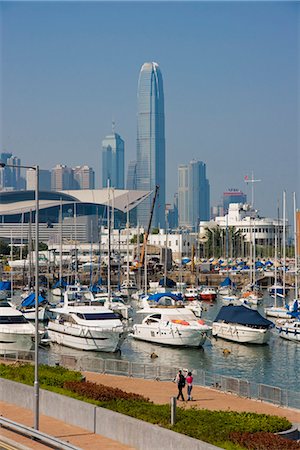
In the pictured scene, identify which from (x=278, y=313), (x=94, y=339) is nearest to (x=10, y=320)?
(x=94, y=339)

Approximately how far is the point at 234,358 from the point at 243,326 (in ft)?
13.0

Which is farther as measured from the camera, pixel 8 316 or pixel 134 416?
pixel 8 316

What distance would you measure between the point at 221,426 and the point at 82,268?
9467 centimetres

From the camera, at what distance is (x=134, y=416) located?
2072 centimetres

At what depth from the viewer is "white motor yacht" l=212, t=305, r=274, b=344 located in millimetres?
45031

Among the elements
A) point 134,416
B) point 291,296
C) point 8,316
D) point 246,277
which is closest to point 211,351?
point 8,316

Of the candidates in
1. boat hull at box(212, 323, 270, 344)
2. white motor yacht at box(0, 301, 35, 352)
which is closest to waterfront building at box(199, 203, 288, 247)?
boat hull at box(212, 323, 270, 344)

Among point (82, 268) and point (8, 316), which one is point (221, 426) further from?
point (82, 268)

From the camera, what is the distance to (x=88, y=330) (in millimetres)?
41969

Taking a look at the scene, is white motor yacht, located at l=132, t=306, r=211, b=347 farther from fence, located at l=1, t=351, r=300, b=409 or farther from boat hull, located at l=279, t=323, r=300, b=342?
fence, located at l=1, t=351, r=300, b=409

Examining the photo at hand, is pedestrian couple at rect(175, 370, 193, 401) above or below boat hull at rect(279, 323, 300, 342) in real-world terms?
above

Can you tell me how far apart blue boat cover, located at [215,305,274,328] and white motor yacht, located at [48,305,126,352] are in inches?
256

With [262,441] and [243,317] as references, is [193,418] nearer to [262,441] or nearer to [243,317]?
[262,441]

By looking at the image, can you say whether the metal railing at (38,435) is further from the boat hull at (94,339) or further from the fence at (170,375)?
the boat hull at (94,339)
